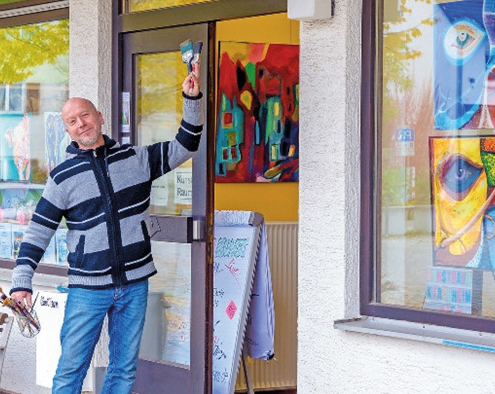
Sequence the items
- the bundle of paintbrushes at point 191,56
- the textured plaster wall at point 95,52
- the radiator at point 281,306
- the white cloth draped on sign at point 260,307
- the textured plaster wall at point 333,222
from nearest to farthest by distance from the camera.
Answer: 1. the textured plaster wall at point 333,222
2. the bundle of paintbrushes at point 191,56
3. the white cloth draped on sign at point 260,307
4. the textured plaster wall at point 95,52
5. the radiator at point 281,306

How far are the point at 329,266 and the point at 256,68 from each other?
96.0 inches

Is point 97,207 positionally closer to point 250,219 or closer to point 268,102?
point 250,219

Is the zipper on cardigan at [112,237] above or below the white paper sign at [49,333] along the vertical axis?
above

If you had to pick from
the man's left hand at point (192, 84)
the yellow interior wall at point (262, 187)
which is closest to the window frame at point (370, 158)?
the man's left hand at point (192, 84)

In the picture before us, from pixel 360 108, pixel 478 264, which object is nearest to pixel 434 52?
pixel 360 108

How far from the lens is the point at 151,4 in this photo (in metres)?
6.83

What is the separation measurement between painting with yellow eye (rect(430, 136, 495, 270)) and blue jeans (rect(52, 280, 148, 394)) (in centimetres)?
148

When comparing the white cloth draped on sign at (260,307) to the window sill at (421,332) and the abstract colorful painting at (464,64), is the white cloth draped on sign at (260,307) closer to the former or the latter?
the window sill at (421,332)

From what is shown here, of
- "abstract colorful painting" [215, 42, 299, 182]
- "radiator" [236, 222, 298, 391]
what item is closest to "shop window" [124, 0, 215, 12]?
"abstract colorful painting" [215, 42, 299, 182]

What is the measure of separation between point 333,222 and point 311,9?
100cm

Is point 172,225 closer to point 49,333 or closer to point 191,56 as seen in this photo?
point 49,333

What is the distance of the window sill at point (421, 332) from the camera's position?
16.1 ft

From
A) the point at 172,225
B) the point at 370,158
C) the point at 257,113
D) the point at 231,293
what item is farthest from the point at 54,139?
the point at 370,158

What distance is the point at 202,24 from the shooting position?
6.38m
